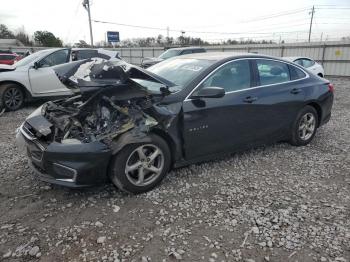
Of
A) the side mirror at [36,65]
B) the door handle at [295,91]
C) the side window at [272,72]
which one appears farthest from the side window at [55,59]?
the door handle at [295,91]

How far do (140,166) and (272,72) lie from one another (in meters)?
2.67

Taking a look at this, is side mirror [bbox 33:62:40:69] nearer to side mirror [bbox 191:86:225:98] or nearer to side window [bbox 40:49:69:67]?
side window [bbox 40:49:69:67]

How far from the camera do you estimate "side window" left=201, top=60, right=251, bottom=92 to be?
4.30m

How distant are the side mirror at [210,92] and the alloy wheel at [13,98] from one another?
251 inches

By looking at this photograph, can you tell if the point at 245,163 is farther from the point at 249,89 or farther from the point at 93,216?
the point at 93,216

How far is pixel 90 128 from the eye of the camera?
383 centimetres

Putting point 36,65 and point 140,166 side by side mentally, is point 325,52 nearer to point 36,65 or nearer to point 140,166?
point 36,65

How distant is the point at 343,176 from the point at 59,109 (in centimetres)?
401

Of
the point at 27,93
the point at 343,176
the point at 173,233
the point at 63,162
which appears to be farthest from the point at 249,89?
the point at 27,93

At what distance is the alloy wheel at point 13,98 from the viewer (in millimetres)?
8469

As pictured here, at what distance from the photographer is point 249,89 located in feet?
15.1

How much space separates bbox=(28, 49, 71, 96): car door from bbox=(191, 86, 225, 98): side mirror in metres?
5.48

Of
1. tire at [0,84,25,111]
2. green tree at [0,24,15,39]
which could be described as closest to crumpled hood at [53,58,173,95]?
tire at [0,84,25,111]

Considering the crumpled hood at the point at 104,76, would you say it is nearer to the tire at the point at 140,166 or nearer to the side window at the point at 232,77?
the tire at the point at 140,166
